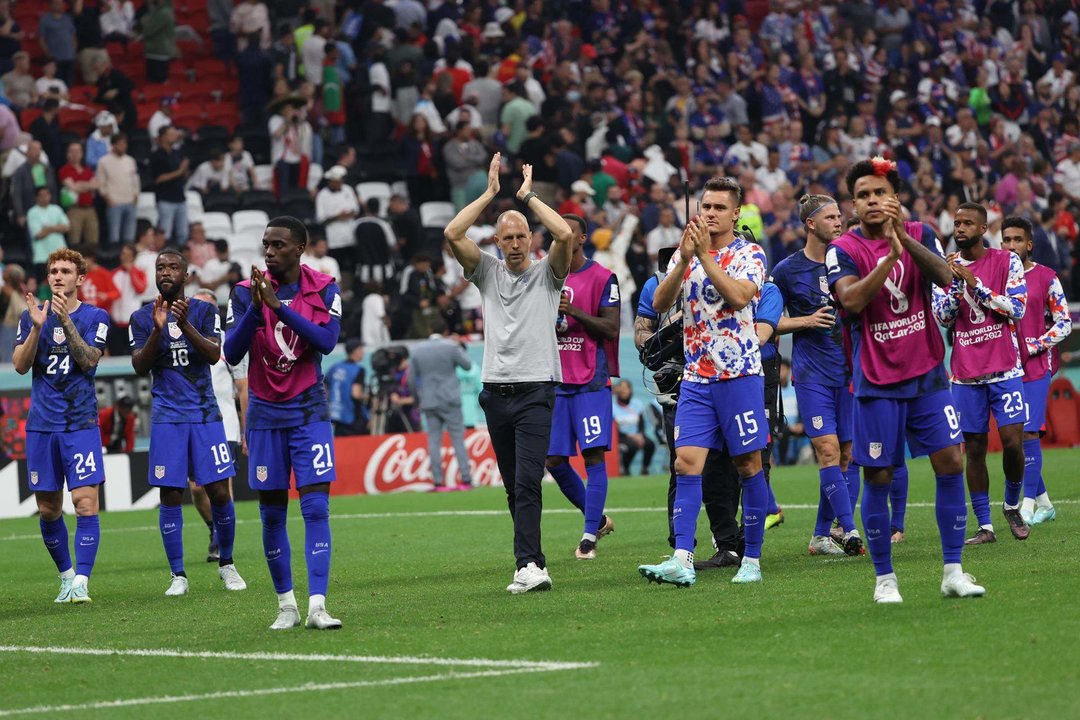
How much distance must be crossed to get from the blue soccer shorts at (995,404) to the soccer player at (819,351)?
3.66 ft

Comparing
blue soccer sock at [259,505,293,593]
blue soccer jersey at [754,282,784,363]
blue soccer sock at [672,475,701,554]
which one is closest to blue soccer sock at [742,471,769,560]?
blue soccer sock at [672,475,701,554]

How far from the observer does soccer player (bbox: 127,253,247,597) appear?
12.2 meters

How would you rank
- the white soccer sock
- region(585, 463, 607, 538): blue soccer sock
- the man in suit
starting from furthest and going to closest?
the man in suit
region(585, 463, 607, 538): blue soccer sock
the white soccer sock

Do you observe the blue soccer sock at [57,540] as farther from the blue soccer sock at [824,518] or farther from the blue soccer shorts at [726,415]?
the blue soccer sock at [824,518]

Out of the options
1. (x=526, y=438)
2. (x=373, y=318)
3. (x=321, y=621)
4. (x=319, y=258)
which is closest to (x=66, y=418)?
(x=526, y=438)

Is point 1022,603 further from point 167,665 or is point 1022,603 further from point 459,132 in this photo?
point 459,132

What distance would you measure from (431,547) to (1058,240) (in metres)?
18.0

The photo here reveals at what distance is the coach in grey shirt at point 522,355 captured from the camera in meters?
10.8

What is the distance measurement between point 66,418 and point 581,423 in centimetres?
400

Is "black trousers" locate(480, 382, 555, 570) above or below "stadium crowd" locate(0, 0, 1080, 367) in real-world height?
below

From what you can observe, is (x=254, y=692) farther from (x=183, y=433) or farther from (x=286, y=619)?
(x=183, y=433)

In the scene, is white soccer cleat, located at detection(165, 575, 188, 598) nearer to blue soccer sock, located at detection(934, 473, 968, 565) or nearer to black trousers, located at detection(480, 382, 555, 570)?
black trousers, located at detection(480, 382, 555, 570)

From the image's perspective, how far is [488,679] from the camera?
7.19m

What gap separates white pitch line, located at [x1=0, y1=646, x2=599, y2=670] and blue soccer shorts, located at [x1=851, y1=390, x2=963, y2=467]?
224 cm
